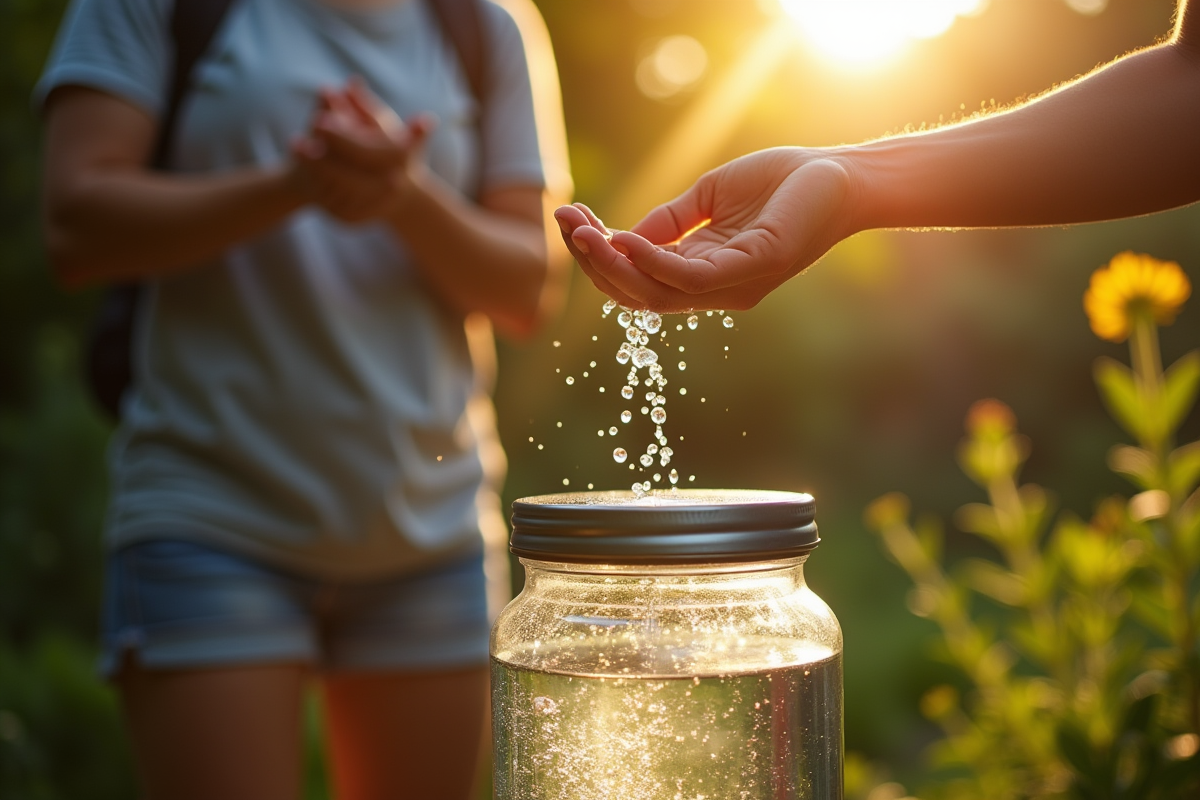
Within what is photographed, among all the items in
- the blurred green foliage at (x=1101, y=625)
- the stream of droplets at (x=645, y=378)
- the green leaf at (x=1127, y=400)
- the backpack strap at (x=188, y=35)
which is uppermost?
the backpack strap at (x=188, y=35)

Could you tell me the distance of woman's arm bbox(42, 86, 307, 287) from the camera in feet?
4.78

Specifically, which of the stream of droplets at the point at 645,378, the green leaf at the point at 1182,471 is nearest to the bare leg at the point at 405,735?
the stream of droplets at the point at 645,378

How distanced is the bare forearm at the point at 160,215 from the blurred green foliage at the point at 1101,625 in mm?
1348

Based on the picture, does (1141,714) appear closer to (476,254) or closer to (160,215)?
(476,254)

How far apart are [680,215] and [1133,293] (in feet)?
3.66

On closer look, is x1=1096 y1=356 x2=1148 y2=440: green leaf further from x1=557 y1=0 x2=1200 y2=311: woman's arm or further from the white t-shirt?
the white t-shirt

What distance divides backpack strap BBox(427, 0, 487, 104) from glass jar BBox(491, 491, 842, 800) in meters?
0.99

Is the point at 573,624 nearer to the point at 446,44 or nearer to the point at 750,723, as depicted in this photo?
the point at 750,723

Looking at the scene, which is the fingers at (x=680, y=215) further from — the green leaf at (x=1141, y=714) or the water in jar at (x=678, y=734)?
the green leaf at (x=1141, y=714)

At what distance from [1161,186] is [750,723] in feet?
2.11

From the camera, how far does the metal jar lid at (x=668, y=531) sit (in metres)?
0.84

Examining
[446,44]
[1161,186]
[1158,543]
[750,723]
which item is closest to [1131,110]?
[1161,186]

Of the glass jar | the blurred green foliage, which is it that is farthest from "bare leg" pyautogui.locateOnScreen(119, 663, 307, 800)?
the blurred green foliage

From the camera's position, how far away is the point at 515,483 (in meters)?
4.46
